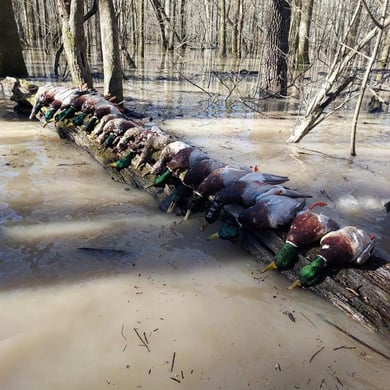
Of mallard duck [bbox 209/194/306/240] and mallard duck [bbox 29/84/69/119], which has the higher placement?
mallard duck [bbox 29/84/69/119]

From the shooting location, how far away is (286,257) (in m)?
2.75

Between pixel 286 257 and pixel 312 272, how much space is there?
23cm

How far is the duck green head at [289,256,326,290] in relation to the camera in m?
2.55

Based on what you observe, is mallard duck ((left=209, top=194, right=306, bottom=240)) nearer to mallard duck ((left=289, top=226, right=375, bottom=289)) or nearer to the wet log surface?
the wet log surface

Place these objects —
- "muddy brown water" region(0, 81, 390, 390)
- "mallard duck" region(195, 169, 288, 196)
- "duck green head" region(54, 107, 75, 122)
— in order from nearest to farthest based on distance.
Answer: "muddy brown water" region(0, 81, 390, 390) → "mallard duck" region(195, 169, 288, 196) → "duck green head" region(54, 107, 75, 122)

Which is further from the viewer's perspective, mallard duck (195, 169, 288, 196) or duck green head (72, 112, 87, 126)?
duck green head (72, 112, 87, 126)

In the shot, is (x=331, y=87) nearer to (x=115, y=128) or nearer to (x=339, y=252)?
(x=115, y=128)

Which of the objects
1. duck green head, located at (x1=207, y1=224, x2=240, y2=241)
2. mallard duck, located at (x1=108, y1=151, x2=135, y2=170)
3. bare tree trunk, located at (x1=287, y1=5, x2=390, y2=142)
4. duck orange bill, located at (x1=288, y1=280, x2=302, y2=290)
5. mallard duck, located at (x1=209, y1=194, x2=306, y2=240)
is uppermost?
bare tree trunk, located at (x1=287, y1=5, x2=390, y2=142)

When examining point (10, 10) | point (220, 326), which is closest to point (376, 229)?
point (220, 326)

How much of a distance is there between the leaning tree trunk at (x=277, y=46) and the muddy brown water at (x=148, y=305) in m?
6.77

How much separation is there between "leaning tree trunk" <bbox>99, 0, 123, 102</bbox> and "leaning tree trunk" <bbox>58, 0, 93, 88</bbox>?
0.43m

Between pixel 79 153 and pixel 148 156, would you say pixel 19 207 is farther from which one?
pixel 79 153

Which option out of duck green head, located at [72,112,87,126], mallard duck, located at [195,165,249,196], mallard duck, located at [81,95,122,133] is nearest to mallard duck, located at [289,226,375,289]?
mallard duck, located at [195,165,249,196]

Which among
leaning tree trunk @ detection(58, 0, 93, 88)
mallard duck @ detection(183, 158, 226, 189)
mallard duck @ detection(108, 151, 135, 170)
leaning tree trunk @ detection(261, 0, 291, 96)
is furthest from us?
leaning tree trunk @ detection(261, 0, 291, 96)
